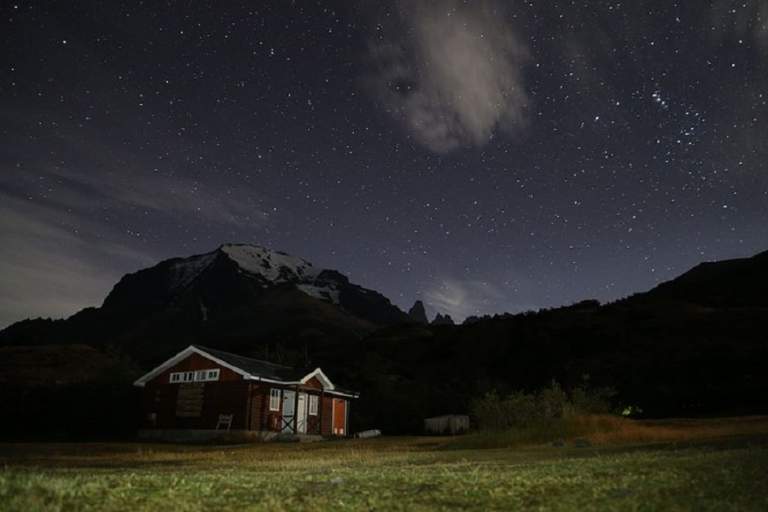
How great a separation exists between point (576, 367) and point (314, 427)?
35.1 m

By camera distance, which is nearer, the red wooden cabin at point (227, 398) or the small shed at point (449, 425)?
the red wooden cabin at point (227, 398)

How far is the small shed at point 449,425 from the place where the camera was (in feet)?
139

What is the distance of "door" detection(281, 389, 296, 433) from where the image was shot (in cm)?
4109

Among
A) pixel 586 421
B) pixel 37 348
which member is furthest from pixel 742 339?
pixel 37 348

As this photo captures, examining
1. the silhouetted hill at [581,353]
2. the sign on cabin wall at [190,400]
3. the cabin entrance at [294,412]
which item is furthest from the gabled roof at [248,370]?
the silhouetted hill at [581,353]

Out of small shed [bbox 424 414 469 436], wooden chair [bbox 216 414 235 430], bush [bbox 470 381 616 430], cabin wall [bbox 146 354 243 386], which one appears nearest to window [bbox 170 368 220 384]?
cabin wall [bbox 146 354 243 386]

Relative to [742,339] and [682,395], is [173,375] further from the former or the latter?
[742,339]

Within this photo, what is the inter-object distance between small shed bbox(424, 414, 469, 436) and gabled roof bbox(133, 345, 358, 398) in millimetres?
7623

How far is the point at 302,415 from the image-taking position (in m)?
43.2

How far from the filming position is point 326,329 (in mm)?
133375

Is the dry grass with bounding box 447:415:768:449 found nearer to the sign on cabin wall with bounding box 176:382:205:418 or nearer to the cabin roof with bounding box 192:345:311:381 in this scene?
the cabin roof with bounding box 192:345:311:381

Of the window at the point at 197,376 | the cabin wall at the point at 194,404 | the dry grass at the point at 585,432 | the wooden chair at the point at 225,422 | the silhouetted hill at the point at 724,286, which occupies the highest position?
the silhouetted hill at the point at 724,286

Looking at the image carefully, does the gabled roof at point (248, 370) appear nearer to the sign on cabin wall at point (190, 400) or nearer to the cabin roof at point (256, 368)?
the cabin roof at point (256, 368)

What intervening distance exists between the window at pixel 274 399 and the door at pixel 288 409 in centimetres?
109
